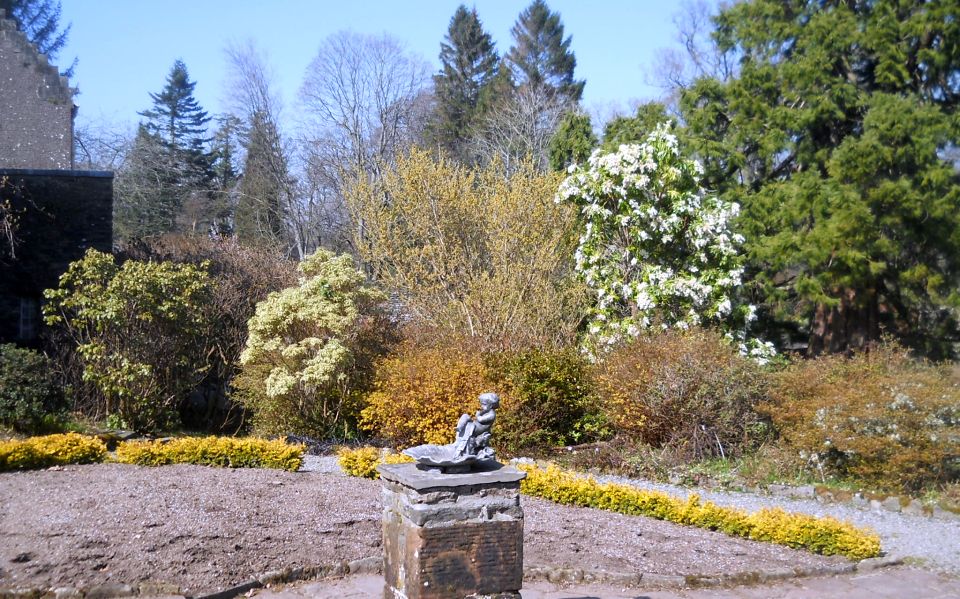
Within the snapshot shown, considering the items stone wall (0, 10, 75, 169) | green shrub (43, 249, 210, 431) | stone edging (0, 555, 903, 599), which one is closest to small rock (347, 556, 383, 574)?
stone edging (0, 555, 903, 599)

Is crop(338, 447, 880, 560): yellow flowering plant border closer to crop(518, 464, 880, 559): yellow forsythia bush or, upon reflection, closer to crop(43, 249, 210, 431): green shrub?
crop(518, 464, 880, 559): yellow forsythia bush

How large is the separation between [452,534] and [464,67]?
31.2m

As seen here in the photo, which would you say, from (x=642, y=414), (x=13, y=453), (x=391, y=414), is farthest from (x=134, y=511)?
(x=642, y=414)

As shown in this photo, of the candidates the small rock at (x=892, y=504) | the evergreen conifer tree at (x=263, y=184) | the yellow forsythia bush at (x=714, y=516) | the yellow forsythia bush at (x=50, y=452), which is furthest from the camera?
the evergreen conifer tree at (x=263, y=184)

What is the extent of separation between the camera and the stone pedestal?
175 inches

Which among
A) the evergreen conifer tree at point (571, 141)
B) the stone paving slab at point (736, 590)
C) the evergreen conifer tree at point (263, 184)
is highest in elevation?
the evergreen conifer tree at point (263, 184)

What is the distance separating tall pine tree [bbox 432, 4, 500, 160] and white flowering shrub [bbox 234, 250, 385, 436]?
21.0 meters

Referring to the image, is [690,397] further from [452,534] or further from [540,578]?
[452,534]

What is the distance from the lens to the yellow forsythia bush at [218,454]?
30.9ft

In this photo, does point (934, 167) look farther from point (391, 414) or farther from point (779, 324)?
point (391, 414)

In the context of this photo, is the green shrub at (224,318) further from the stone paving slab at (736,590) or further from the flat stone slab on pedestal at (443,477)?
the flat stone slab on pedestal at (443,477)

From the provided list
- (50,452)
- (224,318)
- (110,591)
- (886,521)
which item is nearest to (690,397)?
(886,521)

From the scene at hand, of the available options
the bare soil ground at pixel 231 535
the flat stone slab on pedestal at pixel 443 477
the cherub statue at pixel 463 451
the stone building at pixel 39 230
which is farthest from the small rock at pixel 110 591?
the stone building at pixel 39 230

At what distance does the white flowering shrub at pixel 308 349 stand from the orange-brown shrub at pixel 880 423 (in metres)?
6.07
